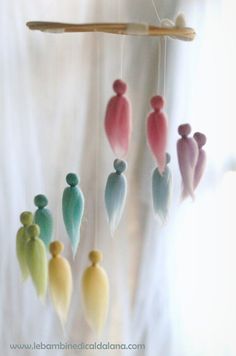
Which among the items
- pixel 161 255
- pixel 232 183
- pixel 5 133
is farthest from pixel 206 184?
pixel 5 133

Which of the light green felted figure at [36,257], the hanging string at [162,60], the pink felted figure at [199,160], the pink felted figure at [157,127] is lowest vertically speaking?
the light green felted figure at [36,257]

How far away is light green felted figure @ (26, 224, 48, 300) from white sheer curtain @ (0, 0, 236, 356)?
0.76 feet

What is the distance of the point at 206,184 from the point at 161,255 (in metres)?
0.19

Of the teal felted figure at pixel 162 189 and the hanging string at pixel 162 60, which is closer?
the teal felted figure at pixel 162 189

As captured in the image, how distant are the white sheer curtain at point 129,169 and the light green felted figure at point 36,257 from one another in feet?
0.76

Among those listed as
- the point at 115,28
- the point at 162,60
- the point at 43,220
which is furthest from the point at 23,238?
the point at 162,60

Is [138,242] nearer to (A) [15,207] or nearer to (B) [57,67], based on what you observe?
(A) [15,207]

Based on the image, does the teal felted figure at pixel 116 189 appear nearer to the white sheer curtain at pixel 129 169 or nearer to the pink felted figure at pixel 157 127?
the pink felted figure at pixel 157 127

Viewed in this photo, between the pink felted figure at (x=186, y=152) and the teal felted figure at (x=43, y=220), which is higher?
the pink felted figure at (x=186, y=152)

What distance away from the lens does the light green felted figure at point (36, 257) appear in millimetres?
748

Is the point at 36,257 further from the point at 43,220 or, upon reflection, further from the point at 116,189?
the point at 116,189

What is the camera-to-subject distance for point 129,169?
3.36 ft

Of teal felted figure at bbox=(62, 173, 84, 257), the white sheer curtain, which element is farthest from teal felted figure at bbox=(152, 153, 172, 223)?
the white sheer curtain

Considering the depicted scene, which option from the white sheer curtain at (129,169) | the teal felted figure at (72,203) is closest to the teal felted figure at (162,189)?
the teal felted figure at (72,203)
